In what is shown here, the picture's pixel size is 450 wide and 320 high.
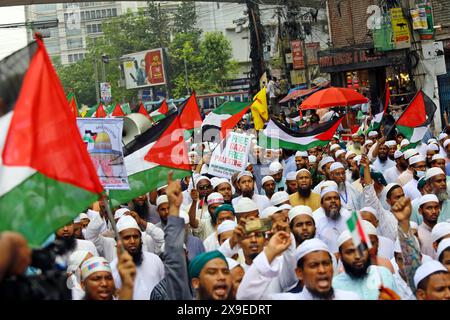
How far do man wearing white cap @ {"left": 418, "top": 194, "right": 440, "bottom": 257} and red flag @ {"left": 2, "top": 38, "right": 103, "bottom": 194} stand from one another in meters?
3.55

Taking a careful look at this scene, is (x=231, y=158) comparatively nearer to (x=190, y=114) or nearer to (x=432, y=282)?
(x=190, y=114)

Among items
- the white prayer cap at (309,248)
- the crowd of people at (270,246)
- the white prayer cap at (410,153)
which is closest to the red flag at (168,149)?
the crowd of people at (270,246)

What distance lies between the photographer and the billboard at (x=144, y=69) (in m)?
71.7

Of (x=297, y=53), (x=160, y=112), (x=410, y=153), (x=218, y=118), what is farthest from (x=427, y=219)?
(x=297, y=53)

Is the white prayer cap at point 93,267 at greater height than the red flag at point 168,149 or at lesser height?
lesser

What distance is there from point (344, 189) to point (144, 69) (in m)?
63.2

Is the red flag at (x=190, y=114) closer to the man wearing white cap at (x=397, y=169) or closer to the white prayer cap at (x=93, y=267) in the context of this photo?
the man wearing white cap at (x=397, y=169)

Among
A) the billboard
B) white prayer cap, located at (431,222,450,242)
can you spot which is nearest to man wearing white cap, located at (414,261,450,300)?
white prayer cap, located at (431,222,450,242)

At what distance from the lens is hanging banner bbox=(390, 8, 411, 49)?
25.2 metres

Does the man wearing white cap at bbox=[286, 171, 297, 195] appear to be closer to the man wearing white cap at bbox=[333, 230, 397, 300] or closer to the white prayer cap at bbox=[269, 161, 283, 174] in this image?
the white prayer cap at bbox=[269, 161, 283, 174]

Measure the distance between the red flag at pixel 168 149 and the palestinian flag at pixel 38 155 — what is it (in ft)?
11.2

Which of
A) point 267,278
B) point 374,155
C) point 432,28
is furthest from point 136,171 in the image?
point 432,28

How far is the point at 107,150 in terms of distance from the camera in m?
8.14
